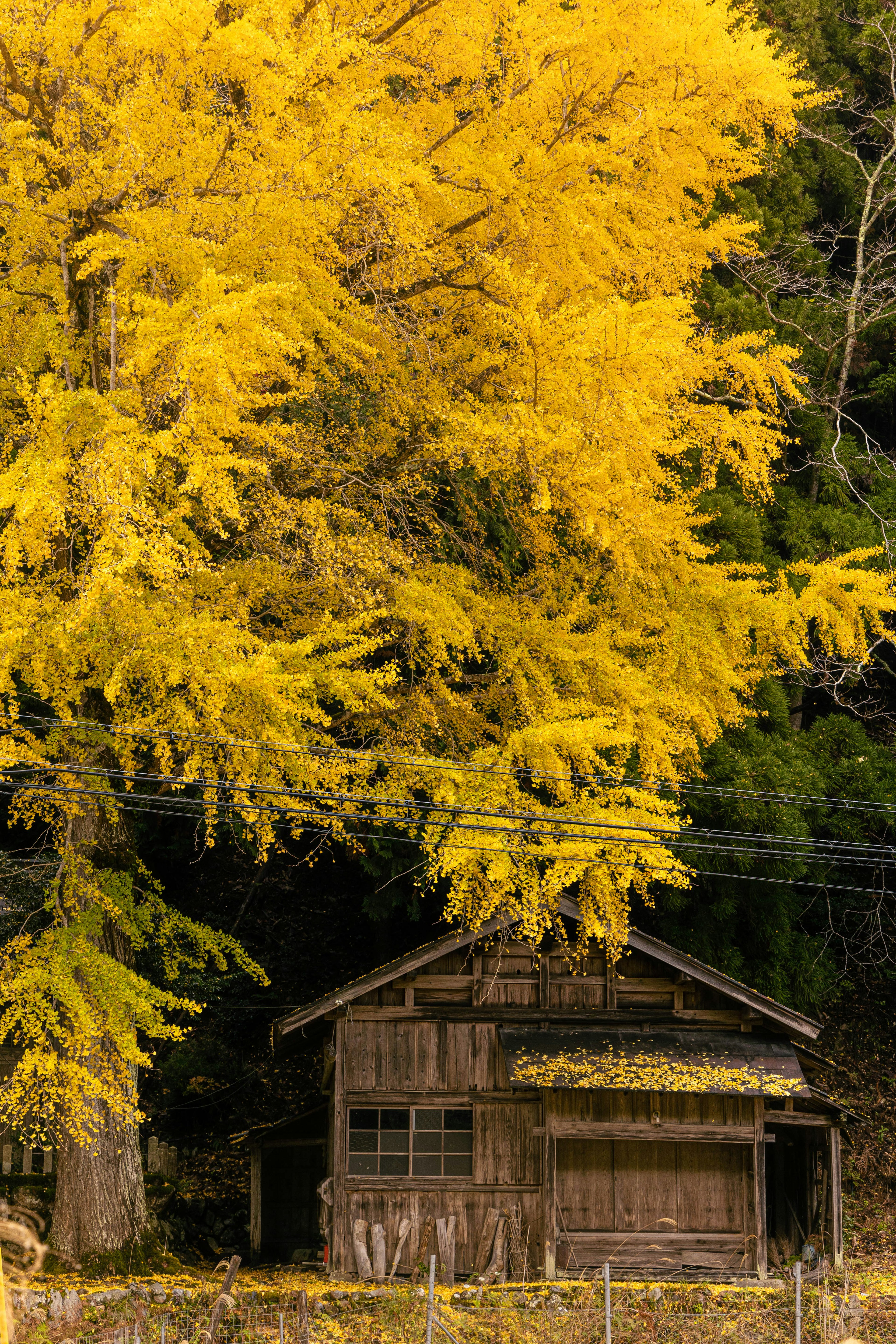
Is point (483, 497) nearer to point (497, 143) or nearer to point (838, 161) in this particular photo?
point (497, 143)

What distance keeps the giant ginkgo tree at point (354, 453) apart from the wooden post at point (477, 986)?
193 cm

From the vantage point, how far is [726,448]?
14438mm

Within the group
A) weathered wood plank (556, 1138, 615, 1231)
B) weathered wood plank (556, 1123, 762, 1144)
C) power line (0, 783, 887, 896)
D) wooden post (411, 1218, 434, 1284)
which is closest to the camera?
power line (0, 783, 887, 896)

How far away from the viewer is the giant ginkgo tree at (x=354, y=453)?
1068cm

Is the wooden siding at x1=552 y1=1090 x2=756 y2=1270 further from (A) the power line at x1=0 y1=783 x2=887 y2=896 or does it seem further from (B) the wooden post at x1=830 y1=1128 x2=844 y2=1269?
(A) the power line at x1=0 y1=783 x2=887 y2=896

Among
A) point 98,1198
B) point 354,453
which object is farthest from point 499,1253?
point 354,453

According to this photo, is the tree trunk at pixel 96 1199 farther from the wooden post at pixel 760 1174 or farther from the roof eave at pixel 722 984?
the wooden post at pixel 760 1174

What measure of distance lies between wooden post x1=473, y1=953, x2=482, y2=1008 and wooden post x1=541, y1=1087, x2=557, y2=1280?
115 cm

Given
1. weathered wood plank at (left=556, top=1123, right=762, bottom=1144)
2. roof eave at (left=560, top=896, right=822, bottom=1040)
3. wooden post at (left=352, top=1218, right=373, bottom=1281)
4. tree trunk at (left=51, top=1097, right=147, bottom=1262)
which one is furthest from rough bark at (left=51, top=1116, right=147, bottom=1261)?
roof eave at (left=560, top=896, right=822, bottom=1040)

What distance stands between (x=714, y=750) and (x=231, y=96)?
32.5ft

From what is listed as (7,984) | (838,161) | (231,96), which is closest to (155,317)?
(231,96)

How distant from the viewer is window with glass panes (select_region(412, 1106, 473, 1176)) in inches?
569

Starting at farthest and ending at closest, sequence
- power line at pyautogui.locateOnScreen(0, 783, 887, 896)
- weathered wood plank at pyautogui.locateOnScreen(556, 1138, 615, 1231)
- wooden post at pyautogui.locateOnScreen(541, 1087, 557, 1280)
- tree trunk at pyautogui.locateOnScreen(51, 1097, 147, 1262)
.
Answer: weathered wood plank at pyautogui.locateOnScreen(556, 1138, 615, 1231), wooden post at pyautogui.locateOnScreen(541, 1087, 557, 1280), tree trunk at pyautogui.locateOnScreen(51, 1097, 147, 1262), power line at pyautogui.locateOnScreen(0, 783, 887, 896)

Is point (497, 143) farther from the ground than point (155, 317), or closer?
farther from the ground
